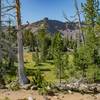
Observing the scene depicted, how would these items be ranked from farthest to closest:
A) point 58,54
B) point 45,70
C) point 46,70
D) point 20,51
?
point 46,70 < point 45,70 < point 58,54 < point 20,51

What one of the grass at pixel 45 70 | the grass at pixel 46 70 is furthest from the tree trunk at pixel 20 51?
the grass at pixel 45 70

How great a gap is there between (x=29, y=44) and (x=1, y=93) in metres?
101

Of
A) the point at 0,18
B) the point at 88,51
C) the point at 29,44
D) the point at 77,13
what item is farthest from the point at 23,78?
the point at 29,44

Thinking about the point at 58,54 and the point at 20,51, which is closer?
the point at 20,51

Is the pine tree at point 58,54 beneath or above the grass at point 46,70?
above

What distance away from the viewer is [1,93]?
21281 millimetres

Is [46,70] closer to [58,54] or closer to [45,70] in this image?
[45,70]

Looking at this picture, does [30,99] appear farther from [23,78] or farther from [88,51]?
[88,51]

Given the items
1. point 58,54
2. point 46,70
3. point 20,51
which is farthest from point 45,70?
point 20,51

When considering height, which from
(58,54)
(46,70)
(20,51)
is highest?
(20,51)

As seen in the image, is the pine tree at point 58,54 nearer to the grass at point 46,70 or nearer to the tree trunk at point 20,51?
the grass at point 46,70

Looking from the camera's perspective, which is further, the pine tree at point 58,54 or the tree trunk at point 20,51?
the pine tree at point 58,54

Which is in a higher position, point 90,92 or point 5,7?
point 5,7

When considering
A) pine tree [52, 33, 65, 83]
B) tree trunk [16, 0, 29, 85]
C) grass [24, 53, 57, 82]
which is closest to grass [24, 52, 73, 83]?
grass [24, 53, 57, 82]
